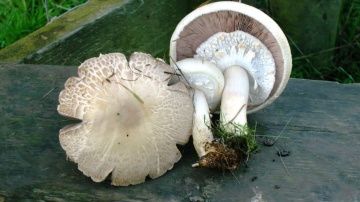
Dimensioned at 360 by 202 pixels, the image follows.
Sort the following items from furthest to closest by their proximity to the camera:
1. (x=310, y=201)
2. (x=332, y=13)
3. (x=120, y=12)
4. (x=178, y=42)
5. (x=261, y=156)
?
(x=332, y=13), (x=120, y=12), (x=178, y=42), (x=261, y=156), (x=310, y=201)

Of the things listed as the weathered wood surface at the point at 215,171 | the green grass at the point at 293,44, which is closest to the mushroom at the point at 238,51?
the weathered wood surface at the point at 215,171

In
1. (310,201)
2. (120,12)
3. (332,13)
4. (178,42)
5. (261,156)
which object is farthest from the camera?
(332,13)

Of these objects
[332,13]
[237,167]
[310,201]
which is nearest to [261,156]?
[237,167]

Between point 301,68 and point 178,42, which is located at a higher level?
point 178,42

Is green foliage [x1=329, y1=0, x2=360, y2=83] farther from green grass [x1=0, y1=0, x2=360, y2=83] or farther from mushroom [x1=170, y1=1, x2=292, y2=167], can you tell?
mushroom [x1=170, y1=1, x2=292, y2=167]

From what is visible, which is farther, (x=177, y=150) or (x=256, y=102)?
(x=256, y=102)

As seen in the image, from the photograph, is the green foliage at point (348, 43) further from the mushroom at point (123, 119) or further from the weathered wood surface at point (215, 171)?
the mushroom at point (123, 119)

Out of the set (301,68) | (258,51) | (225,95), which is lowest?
(301,68)

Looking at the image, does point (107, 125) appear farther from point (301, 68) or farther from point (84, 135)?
point (301, 68)

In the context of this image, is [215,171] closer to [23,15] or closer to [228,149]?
[228,149]
